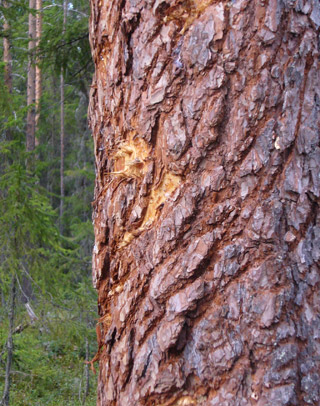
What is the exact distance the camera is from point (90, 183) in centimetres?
2134

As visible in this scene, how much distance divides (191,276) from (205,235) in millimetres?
Result: 141

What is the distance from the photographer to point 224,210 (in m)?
1.44

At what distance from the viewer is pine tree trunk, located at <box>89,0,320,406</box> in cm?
136

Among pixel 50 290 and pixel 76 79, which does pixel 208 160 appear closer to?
pixel 50 290

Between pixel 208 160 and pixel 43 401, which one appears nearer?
pixel 208 160

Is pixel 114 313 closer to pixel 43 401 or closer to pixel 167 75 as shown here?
pixel 167 75

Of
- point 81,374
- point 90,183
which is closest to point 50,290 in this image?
point 81,374

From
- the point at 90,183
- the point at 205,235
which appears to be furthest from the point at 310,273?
the point at 90,183

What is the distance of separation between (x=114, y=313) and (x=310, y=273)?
0.73 metres

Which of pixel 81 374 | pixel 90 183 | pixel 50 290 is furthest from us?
pixel 90 183

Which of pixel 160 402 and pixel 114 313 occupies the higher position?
pixel 114 313

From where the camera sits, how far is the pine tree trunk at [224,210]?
4.46ft

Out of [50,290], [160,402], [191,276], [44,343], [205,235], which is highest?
[205,235]

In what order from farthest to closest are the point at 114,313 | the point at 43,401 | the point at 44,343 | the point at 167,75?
the point at 44,343 < the point at 43,401 < the point at 114,313 < the point at 167,75
